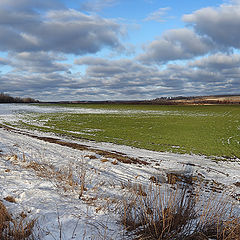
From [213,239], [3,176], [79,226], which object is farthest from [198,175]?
[3,176]

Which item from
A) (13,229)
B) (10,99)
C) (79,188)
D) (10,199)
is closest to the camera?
(13,229)

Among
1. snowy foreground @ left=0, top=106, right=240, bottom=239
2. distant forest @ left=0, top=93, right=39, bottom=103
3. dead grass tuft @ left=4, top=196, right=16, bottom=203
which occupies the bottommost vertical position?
snowy foreground @ left=0, top=106, right=240, bottom=239

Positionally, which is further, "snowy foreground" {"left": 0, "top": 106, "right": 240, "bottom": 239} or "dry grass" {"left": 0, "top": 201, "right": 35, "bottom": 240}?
"snowy foreground" {"left": 0, "top": 106, "right": 240, "bottom": 239}

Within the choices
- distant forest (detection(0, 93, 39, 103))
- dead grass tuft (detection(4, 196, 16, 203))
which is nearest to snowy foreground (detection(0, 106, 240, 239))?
dead grass tuft (detection(4, 196, 16, 203))

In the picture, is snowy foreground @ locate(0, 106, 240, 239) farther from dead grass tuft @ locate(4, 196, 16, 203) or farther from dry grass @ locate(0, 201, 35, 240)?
dry grass @ locate(0, 201, 35, 240)

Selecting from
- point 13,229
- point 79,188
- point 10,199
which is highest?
point 13,229

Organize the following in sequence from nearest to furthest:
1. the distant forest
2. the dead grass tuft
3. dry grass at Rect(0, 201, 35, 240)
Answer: dry grass at Rect(0, 201, 35, 240), the dead grass tuft, the distant forest

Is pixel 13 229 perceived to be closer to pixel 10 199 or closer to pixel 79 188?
pixel 10 199

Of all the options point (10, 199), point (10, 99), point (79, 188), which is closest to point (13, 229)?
point (10, 199)

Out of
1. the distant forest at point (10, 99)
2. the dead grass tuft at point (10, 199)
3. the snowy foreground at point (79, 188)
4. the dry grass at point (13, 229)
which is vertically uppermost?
the distant forest at point (10, 99)

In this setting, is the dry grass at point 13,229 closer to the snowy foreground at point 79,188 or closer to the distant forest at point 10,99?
the snowy foreground at point 79,188

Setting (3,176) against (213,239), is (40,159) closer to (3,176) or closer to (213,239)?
(3,176)

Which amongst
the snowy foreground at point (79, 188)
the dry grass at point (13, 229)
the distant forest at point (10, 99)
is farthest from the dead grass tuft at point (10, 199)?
the distant forest at point (10, 99)

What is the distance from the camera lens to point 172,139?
26656mm
